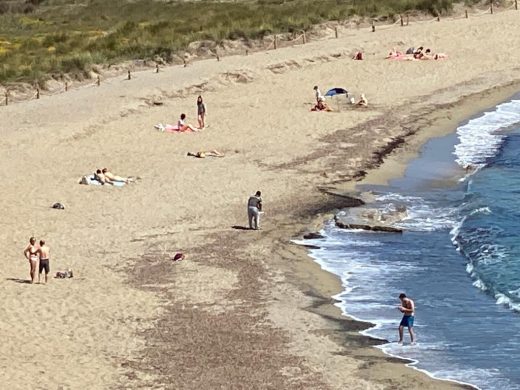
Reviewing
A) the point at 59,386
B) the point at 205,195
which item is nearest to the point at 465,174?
the point at 205,195

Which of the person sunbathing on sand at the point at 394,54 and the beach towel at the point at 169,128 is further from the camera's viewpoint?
the person sunbathing on sand at the point at 394,54

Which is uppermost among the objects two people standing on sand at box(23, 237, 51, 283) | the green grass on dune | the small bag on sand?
the green grass on dune

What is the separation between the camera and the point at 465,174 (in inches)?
1296

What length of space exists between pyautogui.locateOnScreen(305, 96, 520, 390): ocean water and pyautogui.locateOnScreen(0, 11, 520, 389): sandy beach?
25.5 inches

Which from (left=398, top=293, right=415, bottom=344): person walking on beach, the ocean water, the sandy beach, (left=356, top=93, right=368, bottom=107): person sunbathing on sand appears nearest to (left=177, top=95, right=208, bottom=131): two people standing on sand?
the sandy beach

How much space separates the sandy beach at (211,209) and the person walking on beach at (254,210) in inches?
10.2

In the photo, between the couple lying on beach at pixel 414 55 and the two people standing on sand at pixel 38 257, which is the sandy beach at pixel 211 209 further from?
the couple lying on beach at pixel 414 55

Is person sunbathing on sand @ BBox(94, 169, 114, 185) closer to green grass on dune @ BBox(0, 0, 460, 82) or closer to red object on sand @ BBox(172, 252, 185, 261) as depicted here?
red object on sand @ BBox(172, 252, 185, 261)

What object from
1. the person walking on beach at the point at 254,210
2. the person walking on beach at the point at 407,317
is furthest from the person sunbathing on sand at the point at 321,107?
the person walking on beach at the point at 407,317

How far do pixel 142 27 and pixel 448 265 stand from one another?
121ft

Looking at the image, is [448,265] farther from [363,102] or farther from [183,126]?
[363,102]

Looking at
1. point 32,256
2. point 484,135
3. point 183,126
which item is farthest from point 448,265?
point 484,135

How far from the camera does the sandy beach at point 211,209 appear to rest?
58.5ft

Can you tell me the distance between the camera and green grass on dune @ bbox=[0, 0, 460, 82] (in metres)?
48.3
